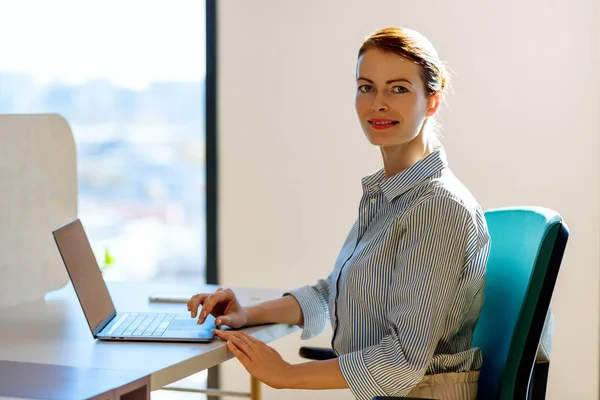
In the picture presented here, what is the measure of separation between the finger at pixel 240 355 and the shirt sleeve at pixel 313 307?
0.34 metres

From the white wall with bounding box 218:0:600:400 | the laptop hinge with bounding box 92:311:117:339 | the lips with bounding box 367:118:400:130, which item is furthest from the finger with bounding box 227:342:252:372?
the white wall with bounding box 218:0:600:400

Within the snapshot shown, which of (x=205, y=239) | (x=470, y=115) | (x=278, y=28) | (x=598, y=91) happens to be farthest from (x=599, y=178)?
(x=205, y=239)

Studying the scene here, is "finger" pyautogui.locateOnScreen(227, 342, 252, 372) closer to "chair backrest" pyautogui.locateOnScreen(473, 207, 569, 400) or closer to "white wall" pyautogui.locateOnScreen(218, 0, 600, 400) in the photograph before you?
"chair backrest" pyautogui.locateOnScreen(473, 207, 569, 400)

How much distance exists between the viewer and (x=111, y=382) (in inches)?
50.4

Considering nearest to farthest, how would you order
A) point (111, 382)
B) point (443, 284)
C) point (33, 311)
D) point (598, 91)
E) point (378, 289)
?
1. point (111, 382)
2. point (443, 284)
3. point (378, 289)
4. point (33, 311)
5. point (598, 91)

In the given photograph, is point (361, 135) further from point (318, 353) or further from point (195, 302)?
point (195, 302)

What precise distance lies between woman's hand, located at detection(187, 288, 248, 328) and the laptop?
0.03m

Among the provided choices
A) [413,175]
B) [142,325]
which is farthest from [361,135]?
[142,325]

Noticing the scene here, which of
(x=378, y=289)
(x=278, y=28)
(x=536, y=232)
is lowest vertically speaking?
(x=378, y=289)

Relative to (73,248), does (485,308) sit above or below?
below

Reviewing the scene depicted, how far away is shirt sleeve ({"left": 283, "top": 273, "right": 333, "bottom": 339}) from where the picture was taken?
6.08 feet

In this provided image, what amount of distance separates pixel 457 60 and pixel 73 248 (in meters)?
1.65

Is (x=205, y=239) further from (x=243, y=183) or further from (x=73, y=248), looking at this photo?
(x=73, y=248)

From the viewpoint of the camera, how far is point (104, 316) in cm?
167
